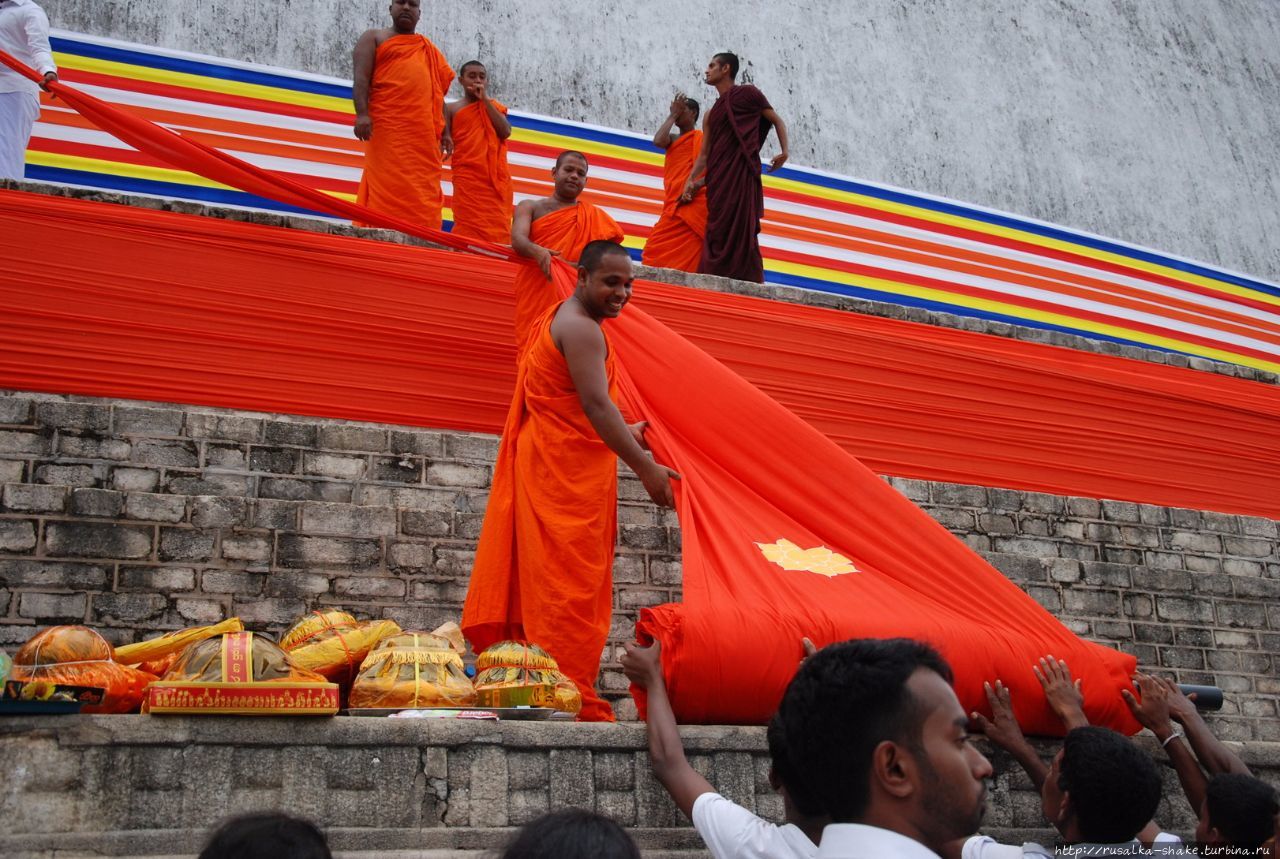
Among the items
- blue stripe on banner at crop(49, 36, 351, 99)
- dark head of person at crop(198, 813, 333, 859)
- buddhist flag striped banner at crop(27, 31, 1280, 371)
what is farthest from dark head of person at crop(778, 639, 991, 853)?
blue stripe on banner at crop(49, 36, 351, 99)

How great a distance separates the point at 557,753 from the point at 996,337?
4.42 m

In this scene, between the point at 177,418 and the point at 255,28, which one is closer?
the point at 177,418

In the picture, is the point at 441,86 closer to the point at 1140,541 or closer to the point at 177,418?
the point at 177,418

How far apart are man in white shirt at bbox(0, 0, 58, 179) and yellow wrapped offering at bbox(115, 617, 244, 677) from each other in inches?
138

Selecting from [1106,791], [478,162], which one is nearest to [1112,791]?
[1106,791]

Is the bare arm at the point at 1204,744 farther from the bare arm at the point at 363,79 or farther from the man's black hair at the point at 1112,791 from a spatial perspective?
the bare arm at the point at 363,79

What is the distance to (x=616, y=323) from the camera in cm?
469

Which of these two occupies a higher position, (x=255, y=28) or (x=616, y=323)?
(x=255, y=28)

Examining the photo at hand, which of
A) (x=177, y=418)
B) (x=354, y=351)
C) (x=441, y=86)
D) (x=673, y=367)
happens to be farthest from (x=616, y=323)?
(x=441, y=86)

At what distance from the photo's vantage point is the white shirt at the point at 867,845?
1.74 meters

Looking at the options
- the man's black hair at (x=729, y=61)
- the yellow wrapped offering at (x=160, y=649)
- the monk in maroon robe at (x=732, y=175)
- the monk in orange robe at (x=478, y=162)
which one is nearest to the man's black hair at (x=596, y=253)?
the yellow wrapped offering at (x=160, y=649)

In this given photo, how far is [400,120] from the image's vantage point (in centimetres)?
693

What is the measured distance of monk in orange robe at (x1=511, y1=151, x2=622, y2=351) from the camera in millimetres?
5395

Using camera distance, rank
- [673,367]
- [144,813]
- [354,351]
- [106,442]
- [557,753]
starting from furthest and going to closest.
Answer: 1. [354,351]
2. [106,442]
3. [673,367]
4. [557,753]
5. [144,813]
